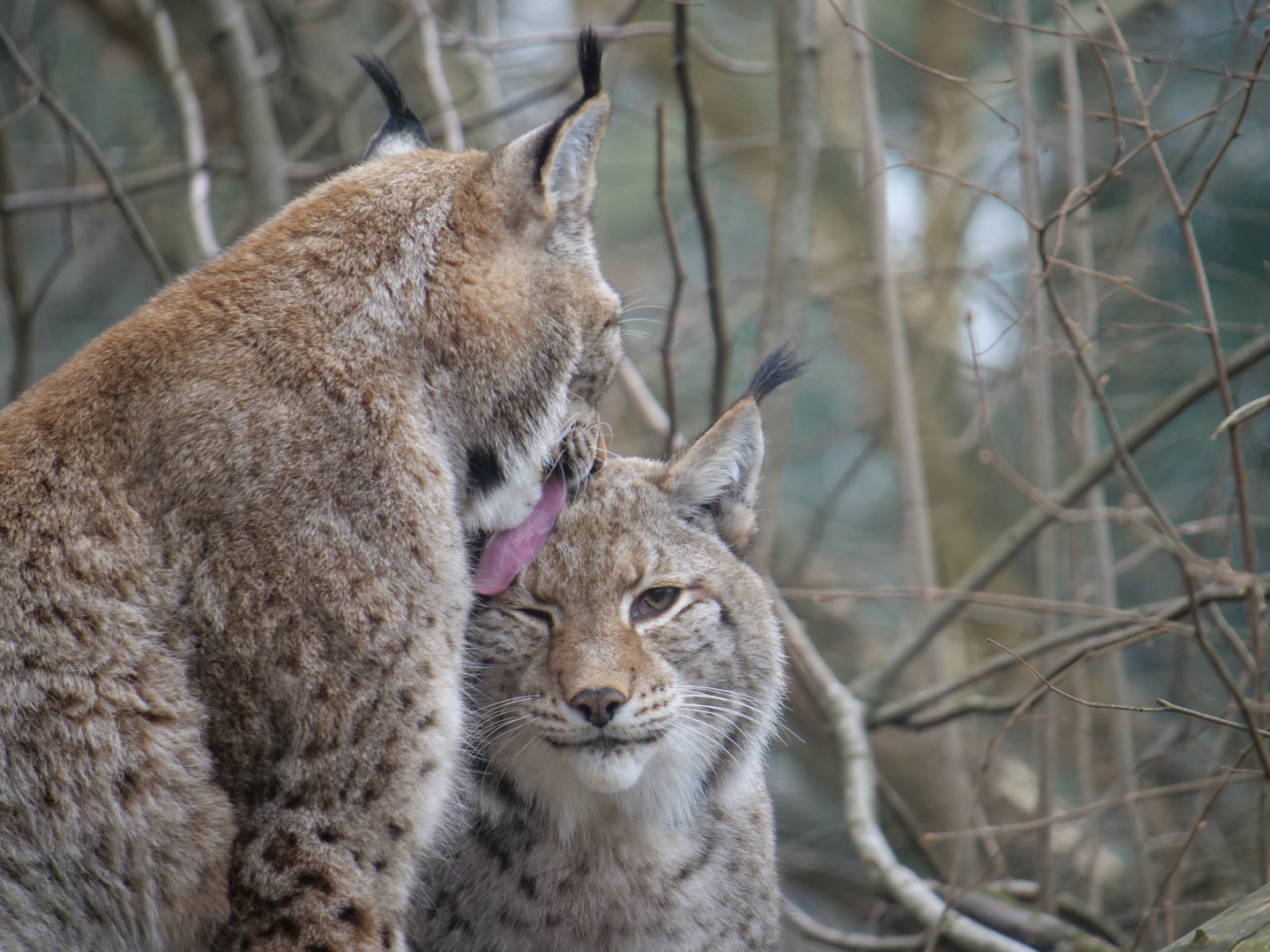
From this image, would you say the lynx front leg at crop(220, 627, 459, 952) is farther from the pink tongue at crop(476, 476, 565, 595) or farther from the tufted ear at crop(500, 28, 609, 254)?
the tufted ear at crop(500, 28, 609, 254)

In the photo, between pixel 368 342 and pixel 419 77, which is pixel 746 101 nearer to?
pixel 419 77

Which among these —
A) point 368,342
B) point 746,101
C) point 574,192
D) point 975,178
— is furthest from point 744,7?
point 368,342

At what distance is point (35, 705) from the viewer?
2553 mm

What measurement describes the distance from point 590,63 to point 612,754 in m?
A: 1.70

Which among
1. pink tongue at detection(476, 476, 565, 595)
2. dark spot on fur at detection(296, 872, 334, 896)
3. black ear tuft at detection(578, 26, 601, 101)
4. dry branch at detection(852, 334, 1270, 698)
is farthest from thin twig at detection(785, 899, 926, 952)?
black ear tuft at detection(578, 26, 601, 101)

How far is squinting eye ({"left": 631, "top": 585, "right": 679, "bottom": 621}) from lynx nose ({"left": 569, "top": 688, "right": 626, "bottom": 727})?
1.12ft

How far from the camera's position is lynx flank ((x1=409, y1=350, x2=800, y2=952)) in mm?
2992

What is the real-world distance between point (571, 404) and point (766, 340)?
1.51 meters

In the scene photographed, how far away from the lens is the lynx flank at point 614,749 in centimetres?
299

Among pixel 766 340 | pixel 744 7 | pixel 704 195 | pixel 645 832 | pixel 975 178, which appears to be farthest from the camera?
pixel 744 7

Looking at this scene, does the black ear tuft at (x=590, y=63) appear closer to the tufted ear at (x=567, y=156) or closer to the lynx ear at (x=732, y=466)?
the tufted ear at (x=567, y=156)

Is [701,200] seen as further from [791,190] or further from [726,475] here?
[726,475]

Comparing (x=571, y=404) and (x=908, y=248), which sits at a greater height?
(x=908, y=248)

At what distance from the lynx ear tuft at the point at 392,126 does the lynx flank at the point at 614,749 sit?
1148 mm
